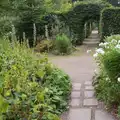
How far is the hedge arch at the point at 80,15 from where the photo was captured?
13477 millimetres

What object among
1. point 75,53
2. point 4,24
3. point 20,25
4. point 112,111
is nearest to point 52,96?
point 112,111

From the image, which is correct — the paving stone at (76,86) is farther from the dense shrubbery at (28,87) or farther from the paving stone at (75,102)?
the paving stone at (75,102)

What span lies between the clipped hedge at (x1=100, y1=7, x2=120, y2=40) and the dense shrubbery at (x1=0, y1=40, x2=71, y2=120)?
24.6 feet

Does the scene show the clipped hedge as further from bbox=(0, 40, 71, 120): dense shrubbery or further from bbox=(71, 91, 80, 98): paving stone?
bbox=(71, 91, 80, 98): paving stone

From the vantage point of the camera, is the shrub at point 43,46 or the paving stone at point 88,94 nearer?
the paving stone at point 88,94

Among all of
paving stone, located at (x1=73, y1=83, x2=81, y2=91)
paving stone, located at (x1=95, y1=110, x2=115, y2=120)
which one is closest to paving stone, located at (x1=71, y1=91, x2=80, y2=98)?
paving stone, located at (x1=73, y1=83, x2=81, y2=91)

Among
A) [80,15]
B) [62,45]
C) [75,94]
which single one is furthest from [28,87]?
[80,15]

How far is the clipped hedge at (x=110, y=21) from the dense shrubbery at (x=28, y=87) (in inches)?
295

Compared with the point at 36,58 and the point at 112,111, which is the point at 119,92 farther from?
the point at 36,58

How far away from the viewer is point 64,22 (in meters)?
13.7

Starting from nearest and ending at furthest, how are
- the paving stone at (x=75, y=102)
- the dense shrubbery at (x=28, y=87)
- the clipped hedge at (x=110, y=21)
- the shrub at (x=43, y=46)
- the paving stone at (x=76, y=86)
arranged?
the dense shrubbery at (x=28, y=87) < the paving stone at (x=75, y=102) < the paving stone at (x=76, y=86) < the shrub at (x=43, y=46) < the clipped hedge at (x=110, y=21)

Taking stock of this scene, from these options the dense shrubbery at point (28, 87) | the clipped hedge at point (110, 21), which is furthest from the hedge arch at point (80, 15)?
the dense shrubbery at point (28, 87)

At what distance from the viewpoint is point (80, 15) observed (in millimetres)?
13578

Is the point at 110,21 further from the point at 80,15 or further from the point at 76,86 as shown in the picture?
the point at 76,86
